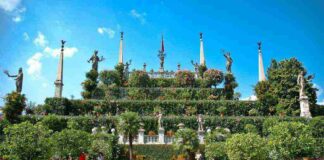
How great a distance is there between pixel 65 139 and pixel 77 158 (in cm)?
176

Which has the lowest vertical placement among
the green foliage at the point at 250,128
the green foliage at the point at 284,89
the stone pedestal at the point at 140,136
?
the stone pedestal at the point at 140,136

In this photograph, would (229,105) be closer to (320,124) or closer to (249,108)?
(249,108)

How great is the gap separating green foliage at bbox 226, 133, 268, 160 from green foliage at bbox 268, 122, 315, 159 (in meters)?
1.57

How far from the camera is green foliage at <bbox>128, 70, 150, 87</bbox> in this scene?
47.3 metres

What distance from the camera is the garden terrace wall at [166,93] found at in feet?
149

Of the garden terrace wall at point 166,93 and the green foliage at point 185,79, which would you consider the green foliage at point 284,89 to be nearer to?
the garden terrace wall at point 166,93

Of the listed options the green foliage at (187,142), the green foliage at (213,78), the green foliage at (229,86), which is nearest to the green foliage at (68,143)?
the green foliage at (187,142)

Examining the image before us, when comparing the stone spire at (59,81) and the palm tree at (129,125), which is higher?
the stone spire at (59,81)

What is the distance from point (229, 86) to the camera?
46.0 m

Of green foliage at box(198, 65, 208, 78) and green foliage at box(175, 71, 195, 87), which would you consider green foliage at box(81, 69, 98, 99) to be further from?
green foliage at box(198, 65, 208, 78)

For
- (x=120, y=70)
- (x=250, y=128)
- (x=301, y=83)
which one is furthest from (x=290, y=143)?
(x=120, y=70)

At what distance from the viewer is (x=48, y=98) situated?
130 ft

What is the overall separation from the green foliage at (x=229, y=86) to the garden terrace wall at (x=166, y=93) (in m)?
0.71

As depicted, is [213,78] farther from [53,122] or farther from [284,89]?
[53,122]
